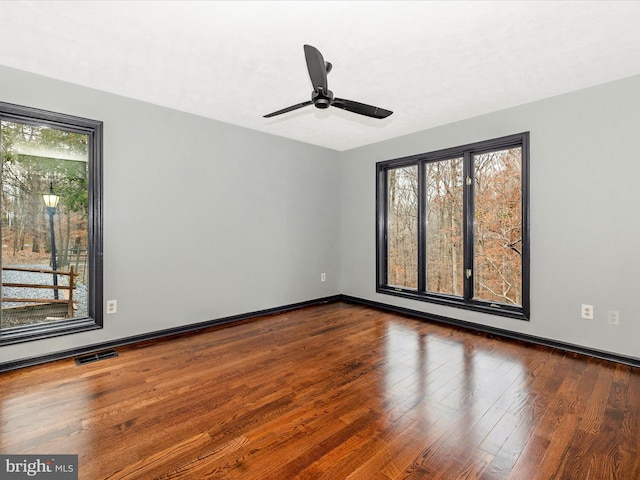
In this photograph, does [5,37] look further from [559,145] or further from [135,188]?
[559,145]

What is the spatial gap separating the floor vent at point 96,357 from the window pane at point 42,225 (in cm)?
44

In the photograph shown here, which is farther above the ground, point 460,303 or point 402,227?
point 402,227

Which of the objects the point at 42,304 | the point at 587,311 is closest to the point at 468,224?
the point at 587,311

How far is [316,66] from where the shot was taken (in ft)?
6.81

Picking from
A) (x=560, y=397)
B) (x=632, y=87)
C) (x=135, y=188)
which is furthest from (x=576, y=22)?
(x=135, y=188)

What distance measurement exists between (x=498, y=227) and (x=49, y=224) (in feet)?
15.2

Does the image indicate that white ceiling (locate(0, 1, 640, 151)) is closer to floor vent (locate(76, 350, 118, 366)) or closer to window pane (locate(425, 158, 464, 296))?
window pane (locate(425, 158, 464, 296))

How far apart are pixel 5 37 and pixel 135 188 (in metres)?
1.42

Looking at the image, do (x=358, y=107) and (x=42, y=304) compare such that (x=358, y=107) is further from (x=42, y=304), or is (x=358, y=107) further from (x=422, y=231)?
(x=42, y=304)

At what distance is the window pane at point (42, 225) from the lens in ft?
9.24

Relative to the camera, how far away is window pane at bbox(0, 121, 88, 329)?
2.82m

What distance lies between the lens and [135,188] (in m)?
3.34

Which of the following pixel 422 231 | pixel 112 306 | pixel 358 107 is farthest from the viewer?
pixel 422 231

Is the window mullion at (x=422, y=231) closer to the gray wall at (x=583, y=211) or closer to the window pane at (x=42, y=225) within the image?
the gray wall at (x=583, y=211)
